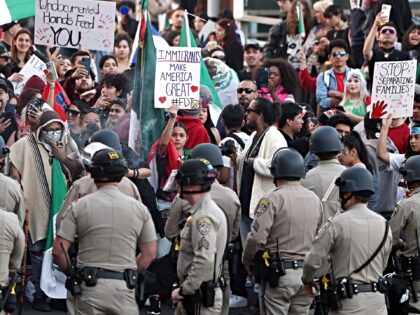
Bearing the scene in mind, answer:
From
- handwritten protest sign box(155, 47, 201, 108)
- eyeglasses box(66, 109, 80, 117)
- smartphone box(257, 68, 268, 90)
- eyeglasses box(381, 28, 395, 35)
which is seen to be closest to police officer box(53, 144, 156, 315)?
handwritten protest sign box(155, 47, 201, 108)

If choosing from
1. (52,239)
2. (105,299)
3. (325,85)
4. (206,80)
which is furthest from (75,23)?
(105,299)

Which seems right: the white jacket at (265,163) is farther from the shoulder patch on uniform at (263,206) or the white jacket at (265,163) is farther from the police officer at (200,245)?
the police officer at (200,245)

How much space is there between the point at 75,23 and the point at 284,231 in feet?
17.1

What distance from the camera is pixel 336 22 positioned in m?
19.1

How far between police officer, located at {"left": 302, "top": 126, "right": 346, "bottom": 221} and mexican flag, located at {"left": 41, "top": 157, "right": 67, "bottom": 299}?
2870 mm

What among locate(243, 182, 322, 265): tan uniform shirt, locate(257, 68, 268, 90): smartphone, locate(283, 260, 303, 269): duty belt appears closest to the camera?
locate(243, 182, 322, 265): tan uniform shirt

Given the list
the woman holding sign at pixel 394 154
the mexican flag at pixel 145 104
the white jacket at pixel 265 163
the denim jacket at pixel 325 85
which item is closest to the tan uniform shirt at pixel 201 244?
the white jacket at pixel 265 163

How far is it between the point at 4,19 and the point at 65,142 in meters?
2.65

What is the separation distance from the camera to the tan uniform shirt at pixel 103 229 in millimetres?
10297

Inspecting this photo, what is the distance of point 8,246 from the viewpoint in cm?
1051

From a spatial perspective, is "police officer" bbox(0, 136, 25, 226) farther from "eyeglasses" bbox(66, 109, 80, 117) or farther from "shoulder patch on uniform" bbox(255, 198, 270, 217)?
"eyeglasses" bbox(66, 109, 80, 117)

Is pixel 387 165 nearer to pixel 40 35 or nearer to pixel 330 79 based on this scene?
pixel 330 79

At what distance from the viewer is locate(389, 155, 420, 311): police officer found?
11672mm

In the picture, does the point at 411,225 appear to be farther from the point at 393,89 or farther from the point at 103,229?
the point at 393,89
